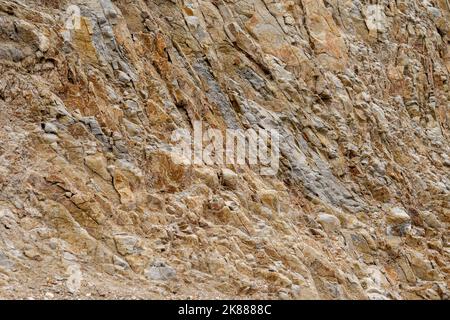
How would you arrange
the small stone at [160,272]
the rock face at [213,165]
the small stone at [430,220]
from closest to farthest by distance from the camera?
the small stone at [160,272]
the rock face at [213,165]
the small stone at [430,220]

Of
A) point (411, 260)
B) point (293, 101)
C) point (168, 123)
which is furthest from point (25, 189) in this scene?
point (411, 260)

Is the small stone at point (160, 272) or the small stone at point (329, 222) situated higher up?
the small stone at point (329, 222)

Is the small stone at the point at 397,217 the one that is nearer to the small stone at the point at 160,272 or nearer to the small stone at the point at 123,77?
the small stone at the point at 160,272

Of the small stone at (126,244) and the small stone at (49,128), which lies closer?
the small stone at (126,244)

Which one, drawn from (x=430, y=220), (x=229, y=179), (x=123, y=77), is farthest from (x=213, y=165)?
(x=430, y=220)

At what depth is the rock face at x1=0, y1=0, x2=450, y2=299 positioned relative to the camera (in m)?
11.1

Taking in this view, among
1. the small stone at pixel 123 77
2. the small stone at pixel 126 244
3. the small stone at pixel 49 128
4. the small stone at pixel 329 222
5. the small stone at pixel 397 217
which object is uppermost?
the small stone at pixel 123 77

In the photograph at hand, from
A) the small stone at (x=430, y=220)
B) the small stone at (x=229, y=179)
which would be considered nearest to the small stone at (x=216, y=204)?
the small stone at (x=229, y=179)

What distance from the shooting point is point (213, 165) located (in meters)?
14.0

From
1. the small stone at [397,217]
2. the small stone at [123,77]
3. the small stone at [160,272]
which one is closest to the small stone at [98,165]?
the small stone at [160,272]

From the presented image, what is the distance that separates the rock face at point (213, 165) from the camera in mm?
11125

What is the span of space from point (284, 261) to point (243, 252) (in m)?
1.00

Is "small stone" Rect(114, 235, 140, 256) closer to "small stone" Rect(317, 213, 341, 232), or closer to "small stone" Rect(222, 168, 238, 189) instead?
"small stone" Rect(222, 168, 238, 189)

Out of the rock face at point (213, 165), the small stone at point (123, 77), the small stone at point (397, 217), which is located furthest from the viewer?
the small stone at point (397, 217)
